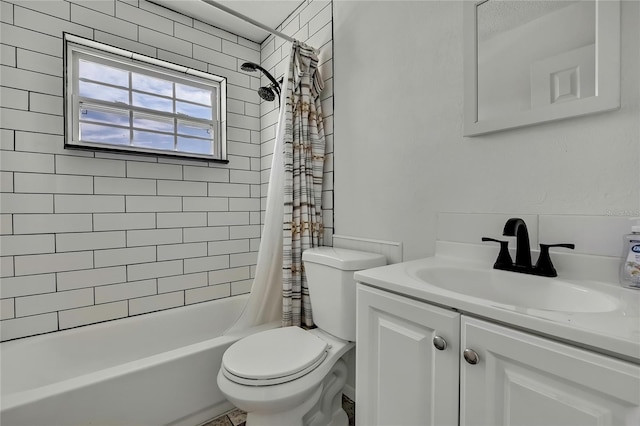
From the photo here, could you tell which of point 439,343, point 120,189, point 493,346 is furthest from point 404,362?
point 120,189

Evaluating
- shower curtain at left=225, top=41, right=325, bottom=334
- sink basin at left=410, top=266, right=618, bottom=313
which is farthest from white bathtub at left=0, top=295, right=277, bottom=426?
sink basin at left=410, top=266, right=618, bottom=313

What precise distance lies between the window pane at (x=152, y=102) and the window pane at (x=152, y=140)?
192 millimetres

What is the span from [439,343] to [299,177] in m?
1.24

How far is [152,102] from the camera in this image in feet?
6.89

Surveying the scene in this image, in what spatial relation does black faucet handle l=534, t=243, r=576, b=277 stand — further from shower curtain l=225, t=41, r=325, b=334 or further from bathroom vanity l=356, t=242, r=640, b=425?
shower curtain l=225, t=41, r=325, b=334

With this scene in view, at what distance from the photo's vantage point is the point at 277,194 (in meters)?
1.79

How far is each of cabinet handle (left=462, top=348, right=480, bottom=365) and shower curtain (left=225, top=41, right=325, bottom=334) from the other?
1143mm

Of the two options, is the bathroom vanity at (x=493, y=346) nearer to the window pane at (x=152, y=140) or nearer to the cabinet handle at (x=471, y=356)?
the cabinet handle at (x=471, y=356)

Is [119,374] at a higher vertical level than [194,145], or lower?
lower

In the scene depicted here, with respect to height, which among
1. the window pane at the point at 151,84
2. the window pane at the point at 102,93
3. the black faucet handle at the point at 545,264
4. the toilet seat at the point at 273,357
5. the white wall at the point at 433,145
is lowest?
the toilet seat at the point at 273,357

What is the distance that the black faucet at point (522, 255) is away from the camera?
941 millimetres

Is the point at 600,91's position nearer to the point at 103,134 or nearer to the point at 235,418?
the point at 235,418

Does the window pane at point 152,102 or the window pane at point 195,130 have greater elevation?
the window pane at point 152,102

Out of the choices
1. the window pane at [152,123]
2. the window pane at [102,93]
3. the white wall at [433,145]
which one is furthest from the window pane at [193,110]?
the white wall at [433,145]
